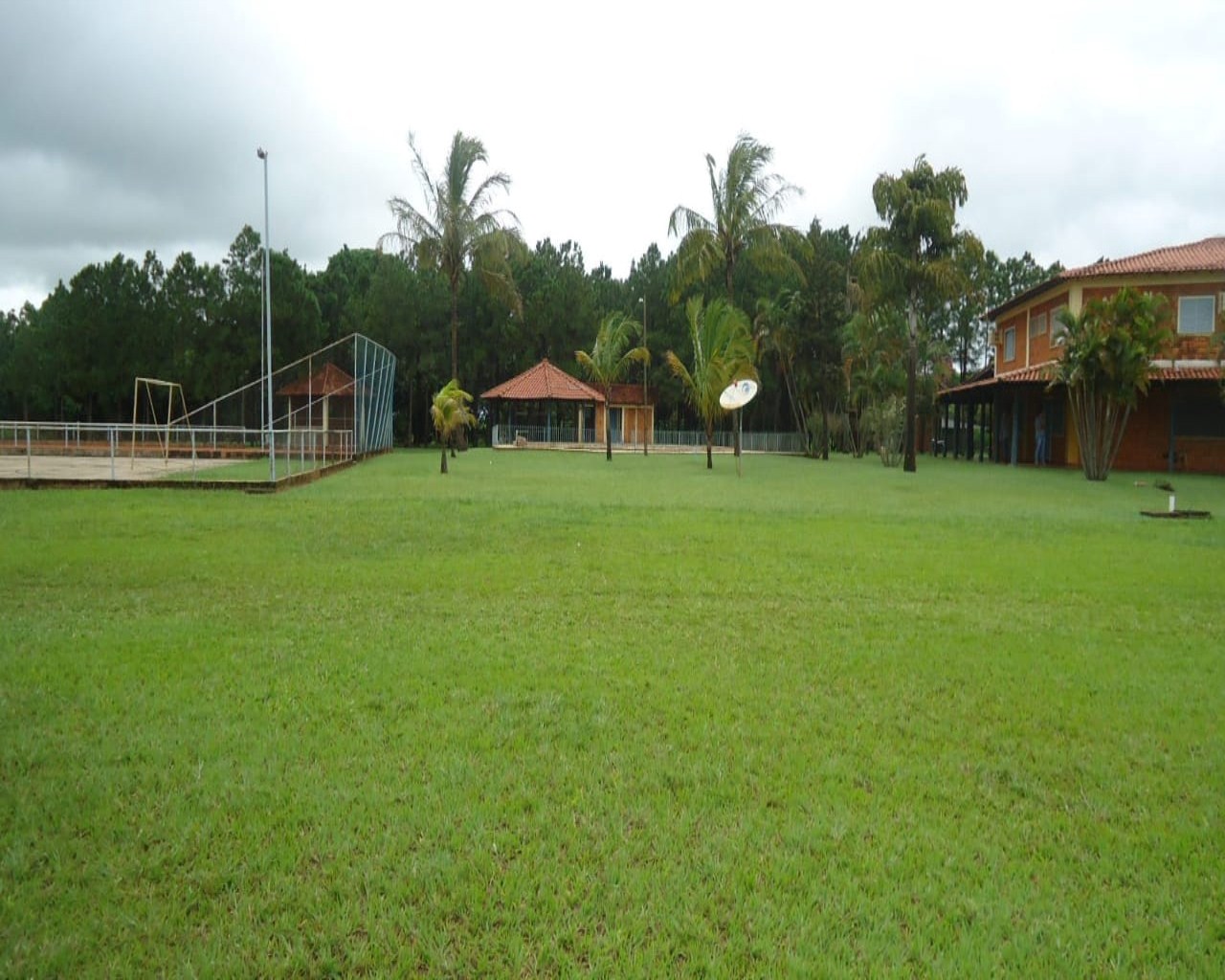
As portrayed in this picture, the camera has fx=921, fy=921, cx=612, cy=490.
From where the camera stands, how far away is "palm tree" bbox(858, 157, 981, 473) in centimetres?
2469

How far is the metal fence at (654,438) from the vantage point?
41.0 meters

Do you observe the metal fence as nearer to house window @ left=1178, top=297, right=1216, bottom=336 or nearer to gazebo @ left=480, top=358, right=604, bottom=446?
gazebo @ left=480, top=358, right=604, bottom=446

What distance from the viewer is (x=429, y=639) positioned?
5.76m

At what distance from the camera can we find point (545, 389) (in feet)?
136

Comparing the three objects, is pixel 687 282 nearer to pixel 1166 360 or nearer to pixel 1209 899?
pixel 1166 360

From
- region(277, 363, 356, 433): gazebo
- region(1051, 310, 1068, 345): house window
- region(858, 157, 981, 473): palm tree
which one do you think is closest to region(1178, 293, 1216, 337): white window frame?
region(1051, 310, 1068, 345): house window

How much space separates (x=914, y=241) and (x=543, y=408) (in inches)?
817

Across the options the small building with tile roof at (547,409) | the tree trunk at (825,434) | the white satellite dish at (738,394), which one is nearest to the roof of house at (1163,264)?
the tree trunk at (825,434)

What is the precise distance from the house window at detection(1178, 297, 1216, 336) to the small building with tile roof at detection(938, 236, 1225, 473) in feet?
0.08

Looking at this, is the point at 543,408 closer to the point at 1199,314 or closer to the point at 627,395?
the point at 627,395

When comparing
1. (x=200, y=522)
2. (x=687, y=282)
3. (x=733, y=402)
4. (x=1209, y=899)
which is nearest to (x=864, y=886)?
(x=1209, y=899)

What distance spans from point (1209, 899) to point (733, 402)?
2113 centimetres

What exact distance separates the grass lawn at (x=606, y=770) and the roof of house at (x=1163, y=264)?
22556mm

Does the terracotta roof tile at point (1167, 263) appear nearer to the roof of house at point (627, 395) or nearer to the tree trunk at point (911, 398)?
the tree trunk at point (911, 398)
